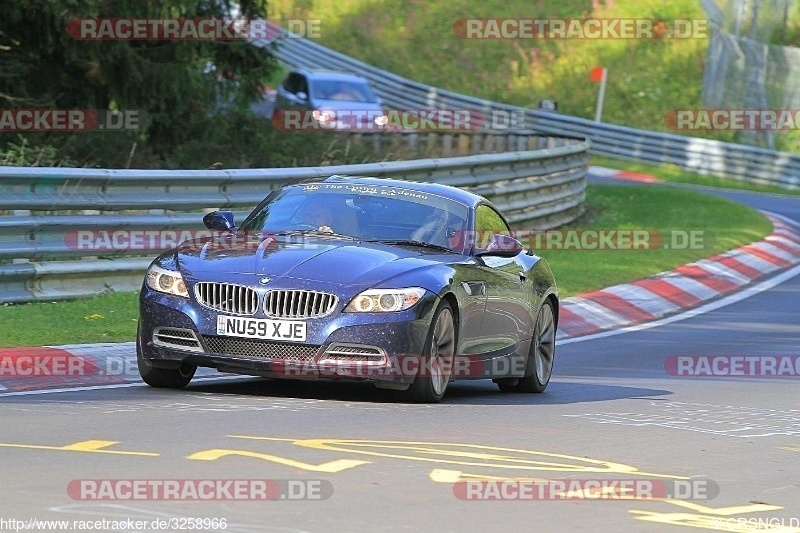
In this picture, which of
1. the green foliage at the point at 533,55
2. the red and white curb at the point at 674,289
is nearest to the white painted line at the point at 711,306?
the red and white curb at the point at 674,289

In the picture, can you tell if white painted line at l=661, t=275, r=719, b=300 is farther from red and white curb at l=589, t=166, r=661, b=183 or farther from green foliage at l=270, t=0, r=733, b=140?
green foliage at l=270, t=0, r=733, b=140

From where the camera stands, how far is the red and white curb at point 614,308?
1048cm

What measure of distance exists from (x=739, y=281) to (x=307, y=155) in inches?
273

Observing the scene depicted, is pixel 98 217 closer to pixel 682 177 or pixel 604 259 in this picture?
pixel 604 259

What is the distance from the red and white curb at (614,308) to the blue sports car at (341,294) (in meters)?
0.70

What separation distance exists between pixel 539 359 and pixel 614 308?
19.4ft

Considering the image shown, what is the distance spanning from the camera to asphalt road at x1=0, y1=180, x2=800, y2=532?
21.0ft

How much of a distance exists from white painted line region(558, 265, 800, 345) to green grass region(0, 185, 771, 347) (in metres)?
0.98

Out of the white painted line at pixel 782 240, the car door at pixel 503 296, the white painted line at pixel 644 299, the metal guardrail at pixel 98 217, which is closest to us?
the car door at pixel 503 296

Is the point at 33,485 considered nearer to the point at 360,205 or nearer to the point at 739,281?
the point at 360,205

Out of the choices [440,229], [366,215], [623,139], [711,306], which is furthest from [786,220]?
[366,215]

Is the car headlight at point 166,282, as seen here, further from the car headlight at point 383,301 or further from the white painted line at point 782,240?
the white painted line at point 782,240

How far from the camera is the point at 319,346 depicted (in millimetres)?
9516

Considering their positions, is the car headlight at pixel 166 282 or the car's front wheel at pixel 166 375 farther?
the car's front wheel at pixel 166 375
